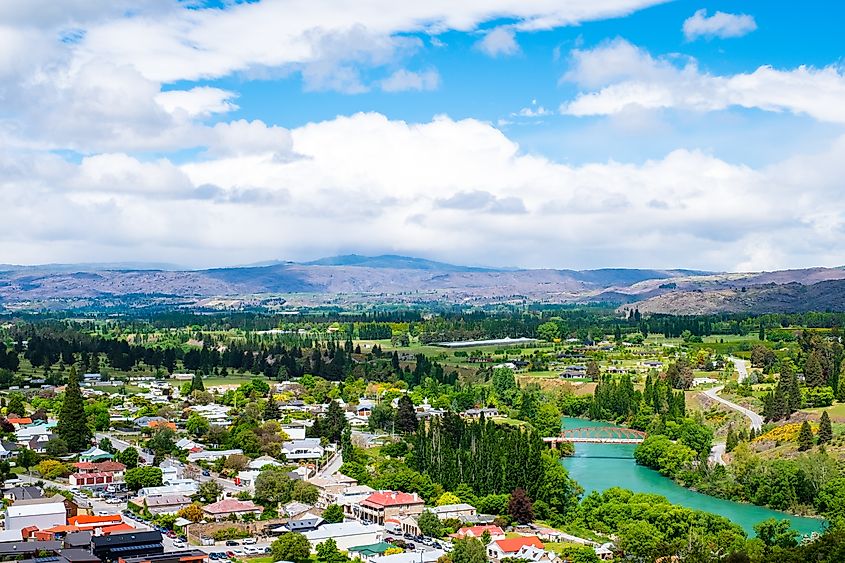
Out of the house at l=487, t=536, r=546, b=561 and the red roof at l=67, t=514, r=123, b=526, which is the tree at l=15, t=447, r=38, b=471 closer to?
the red roof at l=67, t=514, r=123, b=526

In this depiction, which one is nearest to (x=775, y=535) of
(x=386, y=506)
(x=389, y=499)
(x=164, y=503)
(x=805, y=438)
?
(x=386, y=506)

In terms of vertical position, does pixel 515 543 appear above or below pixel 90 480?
below

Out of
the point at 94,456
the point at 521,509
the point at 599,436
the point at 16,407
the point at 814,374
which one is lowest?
the point at 599,436

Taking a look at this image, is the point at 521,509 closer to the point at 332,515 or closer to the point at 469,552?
the point at 332,515

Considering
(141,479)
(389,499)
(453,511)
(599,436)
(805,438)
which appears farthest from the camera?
(599,436)

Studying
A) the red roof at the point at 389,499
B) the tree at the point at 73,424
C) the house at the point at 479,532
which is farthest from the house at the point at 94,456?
the house at the point at 479,532

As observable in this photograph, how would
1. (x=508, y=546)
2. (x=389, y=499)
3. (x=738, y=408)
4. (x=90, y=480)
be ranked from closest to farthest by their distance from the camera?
(x=508, y=546)
(x=389, y=499)
(x=90, y=480)
(x=738, y=408)
